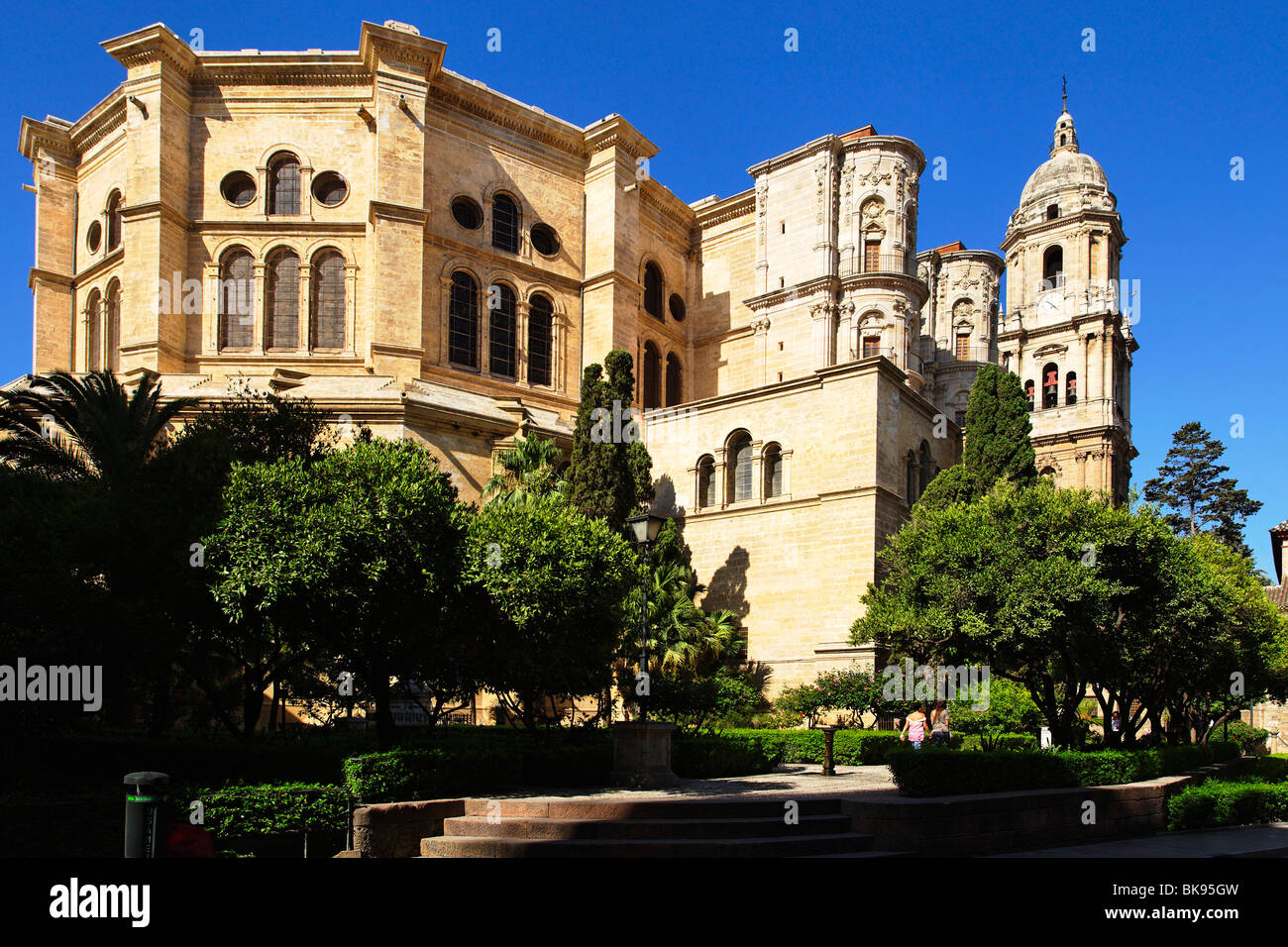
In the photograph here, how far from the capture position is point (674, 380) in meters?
40.7

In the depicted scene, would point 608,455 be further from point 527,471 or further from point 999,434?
point 999,434

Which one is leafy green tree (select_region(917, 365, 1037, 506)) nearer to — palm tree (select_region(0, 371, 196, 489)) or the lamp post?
the lamp post

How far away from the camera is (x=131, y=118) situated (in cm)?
3139

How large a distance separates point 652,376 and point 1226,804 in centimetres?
2738

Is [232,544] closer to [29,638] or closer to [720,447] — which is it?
[29,638]

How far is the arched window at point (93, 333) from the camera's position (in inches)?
Result: 1345

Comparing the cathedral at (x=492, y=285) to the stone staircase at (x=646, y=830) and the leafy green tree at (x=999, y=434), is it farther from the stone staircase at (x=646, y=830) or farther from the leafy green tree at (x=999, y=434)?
the stone staircase at (x=646, y=830)

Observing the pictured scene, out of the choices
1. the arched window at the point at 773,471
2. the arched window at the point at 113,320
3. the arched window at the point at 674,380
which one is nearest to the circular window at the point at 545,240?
the arched window at the point at 674,380

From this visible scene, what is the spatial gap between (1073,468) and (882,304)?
18997 millimetres

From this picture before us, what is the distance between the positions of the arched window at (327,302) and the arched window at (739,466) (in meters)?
13.5

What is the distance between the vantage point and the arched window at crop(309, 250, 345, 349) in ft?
106

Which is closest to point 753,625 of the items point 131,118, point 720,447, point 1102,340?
point 720,447

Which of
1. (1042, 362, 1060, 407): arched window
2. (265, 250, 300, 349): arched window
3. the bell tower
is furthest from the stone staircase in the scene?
(1042, 362, 1060, 407): arched window

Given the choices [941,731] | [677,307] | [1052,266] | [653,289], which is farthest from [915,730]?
[1052,266]
